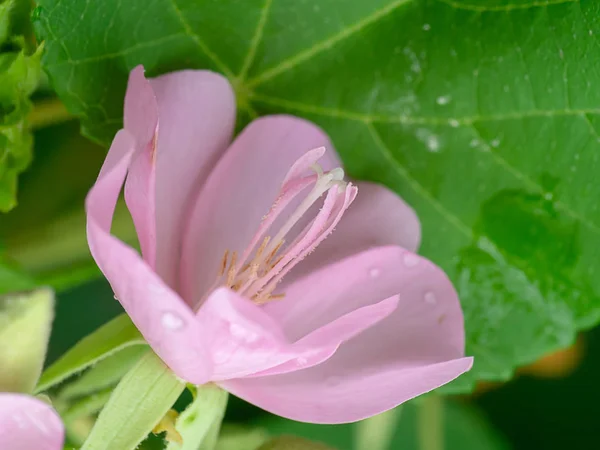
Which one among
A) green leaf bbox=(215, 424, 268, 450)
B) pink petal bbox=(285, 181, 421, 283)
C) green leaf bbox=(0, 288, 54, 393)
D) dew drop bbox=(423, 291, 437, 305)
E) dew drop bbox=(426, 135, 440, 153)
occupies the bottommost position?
green leaf bbox=(215, 424, 268, 450)

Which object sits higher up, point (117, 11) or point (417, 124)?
point (117, 11)

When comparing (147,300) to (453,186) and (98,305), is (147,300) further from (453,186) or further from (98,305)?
(98,305)

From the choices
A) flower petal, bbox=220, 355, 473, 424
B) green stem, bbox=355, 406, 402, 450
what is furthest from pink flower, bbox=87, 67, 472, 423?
green stem, bbox=355, 406, 402, 450

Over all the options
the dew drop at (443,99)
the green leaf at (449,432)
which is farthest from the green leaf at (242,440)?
the green leaf at (449,432)

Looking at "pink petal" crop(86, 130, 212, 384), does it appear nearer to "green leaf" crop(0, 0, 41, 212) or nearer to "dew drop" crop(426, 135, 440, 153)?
"green leaf" crop(0, 0, 41, 212)

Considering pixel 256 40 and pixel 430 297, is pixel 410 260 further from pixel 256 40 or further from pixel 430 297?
pixel 256 40

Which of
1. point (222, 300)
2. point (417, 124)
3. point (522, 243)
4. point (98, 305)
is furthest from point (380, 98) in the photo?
point (98, 305)

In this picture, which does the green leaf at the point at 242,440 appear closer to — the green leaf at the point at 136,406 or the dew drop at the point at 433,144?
the green leaf at the point at 136,406

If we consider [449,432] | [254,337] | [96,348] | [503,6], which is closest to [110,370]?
[96,348]
